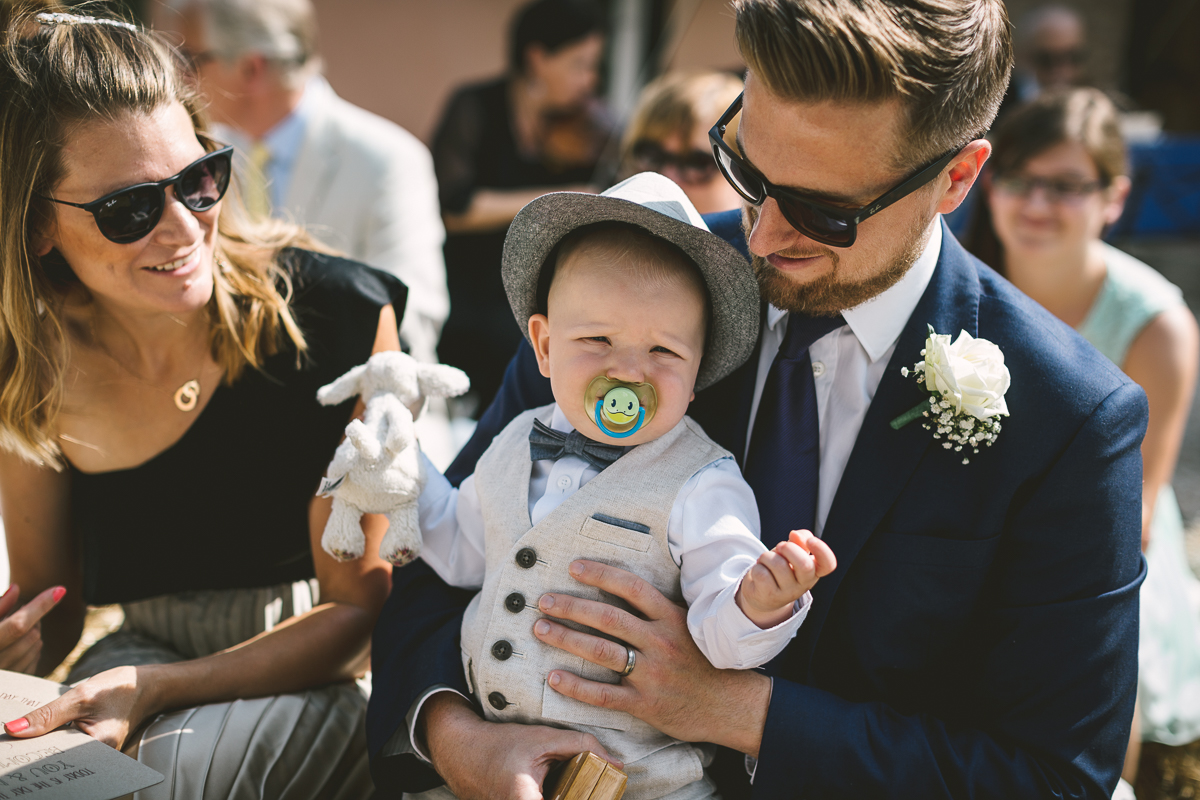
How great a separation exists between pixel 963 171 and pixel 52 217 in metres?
2.10

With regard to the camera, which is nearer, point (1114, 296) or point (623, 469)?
point (623, 469)

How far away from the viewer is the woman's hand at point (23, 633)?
208cm

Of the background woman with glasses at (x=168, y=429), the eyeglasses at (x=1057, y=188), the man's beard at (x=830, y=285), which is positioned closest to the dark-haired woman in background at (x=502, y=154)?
the background woman with glasses at (x=168, y=429)

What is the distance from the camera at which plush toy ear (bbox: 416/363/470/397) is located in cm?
203

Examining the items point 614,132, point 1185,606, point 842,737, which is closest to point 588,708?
point 842,737

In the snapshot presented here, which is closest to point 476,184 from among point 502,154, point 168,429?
point 502,154

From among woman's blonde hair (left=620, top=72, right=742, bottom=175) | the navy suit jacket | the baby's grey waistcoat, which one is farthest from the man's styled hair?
woman's blonde hair (left=620, top=72, right=742, bottom=175)

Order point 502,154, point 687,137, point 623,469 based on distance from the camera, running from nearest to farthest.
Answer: point 623,469
point 687,137
point 502,154

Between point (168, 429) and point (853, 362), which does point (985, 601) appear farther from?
point (168, 429)

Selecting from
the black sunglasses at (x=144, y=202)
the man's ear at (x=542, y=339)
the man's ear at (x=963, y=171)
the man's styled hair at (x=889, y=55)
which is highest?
the man's styled hair at (x=889, y=55)

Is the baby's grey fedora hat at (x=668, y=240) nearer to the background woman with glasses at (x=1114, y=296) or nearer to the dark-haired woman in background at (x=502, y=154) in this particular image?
the background woman with glasses at (x=1114, y=296)

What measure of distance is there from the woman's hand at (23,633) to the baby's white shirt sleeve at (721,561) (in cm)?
152

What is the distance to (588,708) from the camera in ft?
5.91

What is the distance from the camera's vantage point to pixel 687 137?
3.95 metres
